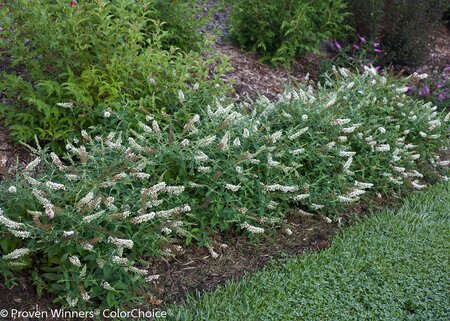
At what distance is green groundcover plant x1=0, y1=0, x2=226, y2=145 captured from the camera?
4.46 m

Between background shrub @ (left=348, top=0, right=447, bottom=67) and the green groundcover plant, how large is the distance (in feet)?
12.7

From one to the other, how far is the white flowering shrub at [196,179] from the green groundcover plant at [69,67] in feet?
0.88

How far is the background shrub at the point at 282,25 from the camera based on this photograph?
23.4 ft

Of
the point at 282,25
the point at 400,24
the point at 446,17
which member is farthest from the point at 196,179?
the point at 446,17

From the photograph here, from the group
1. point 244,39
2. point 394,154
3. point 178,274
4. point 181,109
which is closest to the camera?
point 178,274

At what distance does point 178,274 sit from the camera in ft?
12.9

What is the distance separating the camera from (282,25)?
22.8ft

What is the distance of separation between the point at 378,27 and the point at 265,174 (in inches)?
164

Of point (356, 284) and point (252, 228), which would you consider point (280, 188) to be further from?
point (356, 284)

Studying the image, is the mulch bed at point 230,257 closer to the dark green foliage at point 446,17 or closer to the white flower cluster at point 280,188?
the white flower cluster at point 280,188

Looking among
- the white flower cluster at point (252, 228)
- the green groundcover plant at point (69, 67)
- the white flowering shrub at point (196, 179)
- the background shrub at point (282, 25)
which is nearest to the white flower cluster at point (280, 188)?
the white flowering shrub at point (196, 179)

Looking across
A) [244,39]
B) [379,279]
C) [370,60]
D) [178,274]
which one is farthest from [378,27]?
[178,274]

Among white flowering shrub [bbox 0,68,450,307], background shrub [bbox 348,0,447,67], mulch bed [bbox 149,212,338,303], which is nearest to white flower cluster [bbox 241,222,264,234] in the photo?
white flowering shrub [bbox 0,68,450,307]

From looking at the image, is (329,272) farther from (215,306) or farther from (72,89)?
(72,89)
